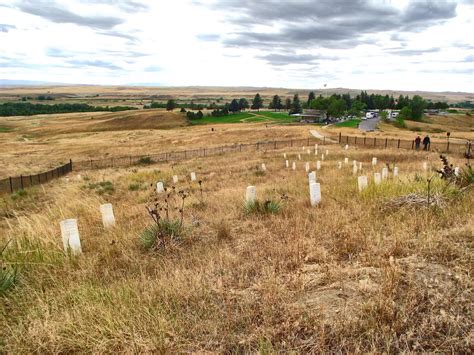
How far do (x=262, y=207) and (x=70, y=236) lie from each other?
3768mm

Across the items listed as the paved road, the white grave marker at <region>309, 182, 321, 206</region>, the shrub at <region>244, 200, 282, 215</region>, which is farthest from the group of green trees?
the white grave marker at <region>309, 182, 321, 206</region>

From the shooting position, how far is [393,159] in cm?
2556

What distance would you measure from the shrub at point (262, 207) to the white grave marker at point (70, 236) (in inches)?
136

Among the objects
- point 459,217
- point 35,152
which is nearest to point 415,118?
point 35,152

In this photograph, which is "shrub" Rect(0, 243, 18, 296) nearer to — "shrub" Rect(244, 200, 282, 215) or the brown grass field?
the brown grass field

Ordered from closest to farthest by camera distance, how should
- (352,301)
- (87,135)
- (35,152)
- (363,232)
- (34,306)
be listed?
1. (352,301)
2. (34,306)
3. (363,232)
4. (35,152)
5. (87,135)

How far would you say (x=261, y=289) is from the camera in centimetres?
391

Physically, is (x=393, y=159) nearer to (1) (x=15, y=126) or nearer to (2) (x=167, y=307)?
(2) (x=167, y=307)

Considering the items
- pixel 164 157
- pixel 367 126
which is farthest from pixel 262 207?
pixel 367 126

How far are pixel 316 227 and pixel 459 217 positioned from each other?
7.62 ft

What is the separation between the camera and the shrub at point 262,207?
24.5ft

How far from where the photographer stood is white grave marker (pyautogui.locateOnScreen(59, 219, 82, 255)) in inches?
217

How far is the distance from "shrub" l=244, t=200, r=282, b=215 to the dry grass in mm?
1046

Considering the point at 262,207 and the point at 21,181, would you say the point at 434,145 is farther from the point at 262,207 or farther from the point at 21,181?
the point at 21,181
